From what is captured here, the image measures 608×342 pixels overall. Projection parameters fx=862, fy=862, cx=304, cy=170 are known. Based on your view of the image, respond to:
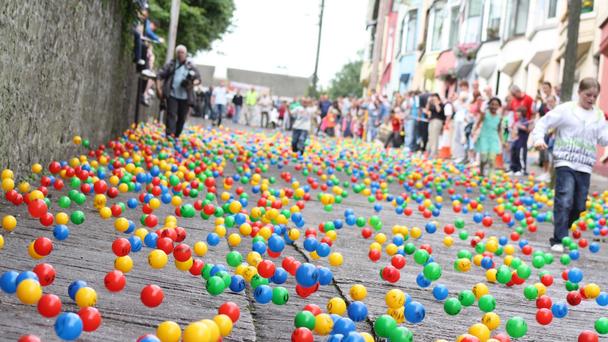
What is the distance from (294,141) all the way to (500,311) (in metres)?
11.9

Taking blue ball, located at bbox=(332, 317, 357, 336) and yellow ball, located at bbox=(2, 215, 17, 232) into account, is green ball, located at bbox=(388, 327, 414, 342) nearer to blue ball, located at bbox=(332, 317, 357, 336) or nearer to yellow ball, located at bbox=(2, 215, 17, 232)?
blue ball, located at bbox=(332, 317, 357, 336)

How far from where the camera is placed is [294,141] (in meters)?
16.6

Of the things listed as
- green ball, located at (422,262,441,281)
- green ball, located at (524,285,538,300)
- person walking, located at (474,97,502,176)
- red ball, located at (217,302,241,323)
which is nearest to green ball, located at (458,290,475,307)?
green ball, located at (422,262,441,281)

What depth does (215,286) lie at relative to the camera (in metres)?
4.08

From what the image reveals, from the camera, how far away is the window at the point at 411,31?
41906 mm

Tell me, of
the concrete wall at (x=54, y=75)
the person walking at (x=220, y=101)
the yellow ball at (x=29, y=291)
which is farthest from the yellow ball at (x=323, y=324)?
the person walking at (x=220, y=101)

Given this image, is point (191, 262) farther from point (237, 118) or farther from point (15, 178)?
point (237, 118)

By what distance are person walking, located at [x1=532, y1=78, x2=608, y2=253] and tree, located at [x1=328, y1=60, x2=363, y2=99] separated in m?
77.4

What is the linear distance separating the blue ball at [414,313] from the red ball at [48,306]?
1.53m

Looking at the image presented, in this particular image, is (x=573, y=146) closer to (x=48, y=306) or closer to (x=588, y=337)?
(x=588, y=337)

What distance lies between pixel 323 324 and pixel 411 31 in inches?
1573

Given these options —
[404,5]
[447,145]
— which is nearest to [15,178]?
[447,145]

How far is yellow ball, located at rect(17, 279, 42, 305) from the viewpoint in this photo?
3.39 meters

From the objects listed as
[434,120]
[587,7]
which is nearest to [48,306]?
[434,120]
